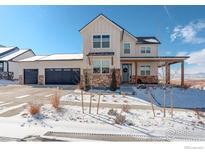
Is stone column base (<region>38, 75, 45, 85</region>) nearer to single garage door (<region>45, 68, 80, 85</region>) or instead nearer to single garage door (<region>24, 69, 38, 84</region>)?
single garage door (<region>45, 68, 80, 85</region>)

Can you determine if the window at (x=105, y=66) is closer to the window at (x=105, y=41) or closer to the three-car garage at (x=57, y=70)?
the window at (x=105, y=41)

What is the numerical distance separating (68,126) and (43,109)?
2.00 meters

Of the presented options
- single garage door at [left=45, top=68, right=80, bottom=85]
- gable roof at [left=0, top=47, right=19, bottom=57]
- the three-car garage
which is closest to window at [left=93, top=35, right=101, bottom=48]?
the three-car garage

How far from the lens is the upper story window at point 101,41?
16.8 meters

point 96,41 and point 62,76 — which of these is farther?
point 62,76

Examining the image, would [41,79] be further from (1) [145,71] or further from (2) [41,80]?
(1) [145,71]

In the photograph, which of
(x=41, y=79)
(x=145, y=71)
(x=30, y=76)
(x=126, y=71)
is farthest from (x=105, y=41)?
(x=30, y=76)

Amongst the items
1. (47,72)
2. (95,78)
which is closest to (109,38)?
(95,78)

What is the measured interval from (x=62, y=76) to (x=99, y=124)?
1472 cm

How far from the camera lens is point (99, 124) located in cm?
620

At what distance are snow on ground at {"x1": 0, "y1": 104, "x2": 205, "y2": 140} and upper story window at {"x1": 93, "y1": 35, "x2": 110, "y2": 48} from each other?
10066mm
